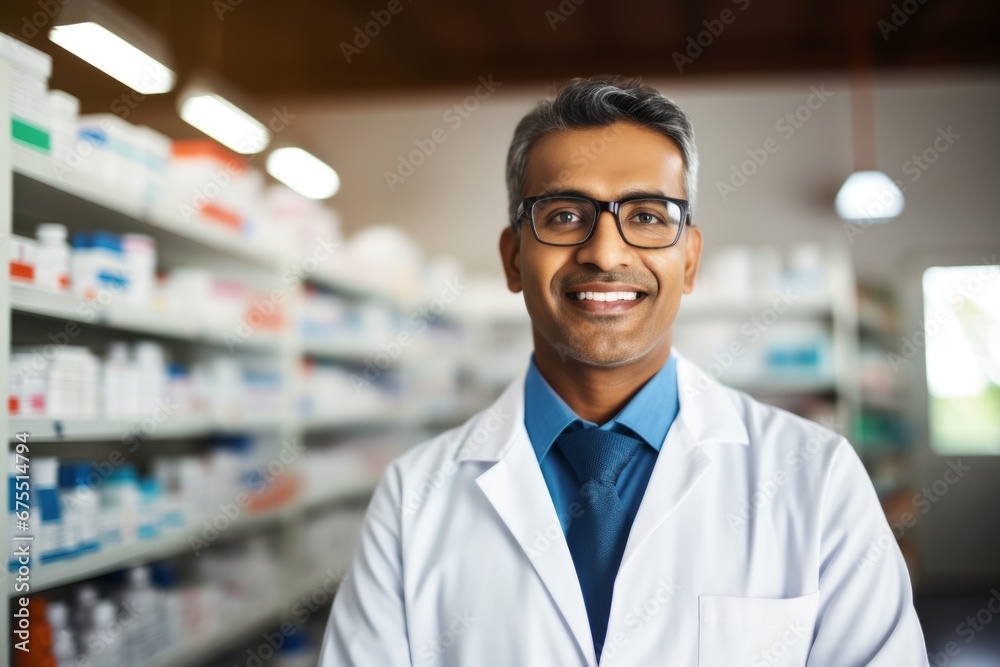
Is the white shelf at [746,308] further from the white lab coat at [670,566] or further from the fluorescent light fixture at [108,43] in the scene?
the white lab coat at [670,566]

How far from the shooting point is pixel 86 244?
2250mm

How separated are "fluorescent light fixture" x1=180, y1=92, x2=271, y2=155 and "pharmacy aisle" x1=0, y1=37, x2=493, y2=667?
120mm

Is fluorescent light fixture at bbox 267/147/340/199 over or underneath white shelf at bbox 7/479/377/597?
over

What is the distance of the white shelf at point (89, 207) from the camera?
194 cm

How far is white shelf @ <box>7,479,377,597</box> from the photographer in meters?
1.97

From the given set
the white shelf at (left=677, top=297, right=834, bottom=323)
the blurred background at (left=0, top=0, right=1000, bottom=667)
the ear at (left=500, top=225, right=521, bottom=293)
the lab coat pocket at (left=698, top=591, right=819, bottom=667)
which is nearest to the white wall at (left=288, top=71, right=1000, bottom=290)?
the blurred background at (left=0, top=0, right=1000, bottom=667)

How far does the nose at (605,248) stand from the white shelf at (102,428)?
1.34m
